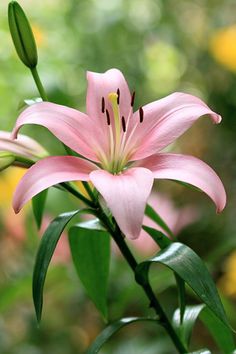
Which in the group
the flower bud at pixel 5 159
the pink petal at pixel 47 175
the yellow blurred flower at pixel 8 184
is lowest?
the yellow blurred flower at pixel 8 184

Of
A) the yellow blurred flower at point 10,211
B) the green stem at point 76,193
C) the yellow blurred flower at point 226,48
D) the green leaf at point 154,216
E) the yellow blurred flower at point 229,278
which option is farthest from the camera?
the yellow blurred flower at point 226,48

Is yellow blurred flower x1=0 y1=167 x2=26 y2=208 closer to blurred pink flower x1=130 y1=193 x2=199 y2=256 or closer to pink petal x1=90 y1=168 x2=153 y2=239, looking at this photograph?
blurred pink flower x1=130 y1=193 x2=199 y2=256

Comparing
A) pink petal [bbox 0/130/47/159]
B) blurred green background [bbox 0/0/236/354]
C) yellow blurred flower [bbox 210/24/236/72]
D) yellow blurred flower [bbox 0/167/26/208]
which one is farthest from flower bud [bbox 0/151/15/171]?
yellow blurred flower [bbox 210/24/236/72]

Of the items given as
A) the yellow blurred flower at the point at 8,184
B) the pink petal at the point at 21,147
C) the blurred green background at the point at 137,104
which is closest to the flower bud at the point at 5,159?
the pink petal at the point at 21,147

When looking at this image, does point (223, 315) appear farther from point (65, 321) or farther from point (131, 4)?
point (131, 4)

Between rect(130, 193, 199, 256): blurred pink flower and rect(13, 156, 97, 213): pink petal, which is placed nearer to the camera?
rect(13, 156, 97, 213): pink petal

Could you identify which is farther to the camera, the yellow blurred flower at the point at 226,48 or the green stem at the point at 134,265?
the yellow blurred flower at the point at 226,48

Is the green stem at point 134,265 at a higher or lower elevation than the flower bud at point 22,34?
lower

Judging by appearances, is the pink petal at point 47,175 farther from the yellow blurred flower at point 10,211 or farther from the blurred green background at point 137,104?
the yellow blurred flower at point 10,211

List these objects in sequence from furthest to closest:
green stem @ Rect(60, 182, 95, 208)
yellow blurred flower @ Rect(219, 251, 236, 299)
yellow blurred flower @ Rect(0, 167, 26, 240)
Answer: yellow blurred flower @ Rect(0, 167, 26, 240) → yellow blurred flower @ Rect(219, 251, 236, 299) → green stem @ Rect(60, 182, 95, 208)
